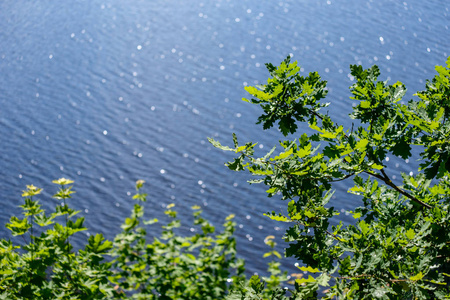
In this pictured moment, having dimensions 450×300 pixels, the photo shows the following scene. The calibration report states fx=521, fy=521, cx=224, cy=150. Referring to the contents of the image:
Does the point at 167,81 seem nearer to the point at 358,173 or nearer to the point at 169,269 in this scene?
the point at 169,269

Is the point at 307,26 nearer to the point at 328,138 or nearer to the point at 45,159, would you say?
the point at 45,159

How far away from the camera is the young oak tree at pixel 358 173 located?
331 cm

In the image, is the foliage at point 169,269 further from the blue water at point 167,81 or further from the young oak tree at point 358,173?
the blue water at point 167,81

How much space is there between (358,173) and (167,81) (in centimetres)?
1843

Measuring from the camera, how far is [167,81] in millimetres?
21391

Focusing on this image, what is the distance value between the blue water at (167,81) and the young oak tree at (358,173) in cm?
961

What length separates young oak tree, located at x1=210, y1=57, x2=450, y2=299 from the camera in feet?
10.9


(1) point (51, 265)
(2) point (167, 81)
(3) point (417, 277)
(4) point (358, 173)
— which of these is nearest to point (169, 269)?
(1) point (51, 265)

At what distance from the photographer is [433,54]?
2206 centimetres

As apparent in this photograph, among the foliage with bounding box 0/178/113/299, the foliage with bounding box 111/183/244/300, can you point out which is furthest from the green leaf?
the foliage with bounding box 111/183/244/300

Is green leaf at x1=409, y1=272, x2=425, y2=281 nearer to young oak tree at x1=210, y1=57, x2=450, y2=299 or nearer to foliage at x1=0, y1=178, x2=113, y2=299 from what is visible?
young oak tree at x1=210, y1=57, x2=450, y2=299

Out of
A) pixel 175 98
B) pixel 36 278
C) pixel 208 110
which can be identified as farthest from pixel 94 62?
pixel 36 278

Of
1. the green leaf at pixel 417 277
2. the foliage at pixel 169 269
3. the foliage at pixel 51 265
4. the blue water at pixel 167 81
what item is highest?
the blue water at pixel 167 81

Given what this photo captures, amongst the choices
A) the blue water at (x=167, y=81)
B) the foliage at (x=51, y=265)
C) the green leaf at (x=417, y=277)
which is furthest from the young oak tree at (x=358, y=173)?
the blue water at (x=167, y=81)
